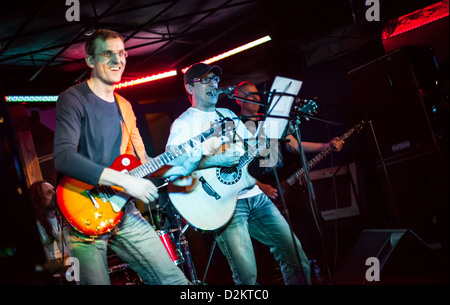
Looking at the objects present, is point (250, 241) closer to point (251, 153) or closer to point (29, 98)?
point (251, 153)

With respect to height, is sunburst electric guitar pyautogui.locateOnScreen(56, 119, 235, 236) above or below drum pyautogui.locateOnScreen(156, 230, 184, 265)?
above

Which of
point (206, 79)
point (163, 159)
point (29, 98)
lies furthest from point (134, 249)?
point (29, 98)

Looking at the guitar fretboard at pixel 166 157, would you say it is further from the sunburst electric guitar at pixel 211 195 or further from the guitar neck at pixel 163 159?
the sunburst electric guitar at pixel 211 195

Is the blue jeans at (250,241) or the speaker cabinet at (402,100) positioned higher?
the speaker cabinet at (402,100)

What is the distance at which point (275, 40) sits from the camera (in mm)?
6781

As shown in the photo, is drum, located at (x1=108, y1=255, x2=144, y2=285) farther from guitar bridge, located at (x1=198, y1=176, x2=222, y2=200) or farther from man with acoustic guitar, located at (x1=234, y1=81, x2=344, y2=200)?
guitar bridge, located at (x1=198, y1=176, x2=222, y2=200)

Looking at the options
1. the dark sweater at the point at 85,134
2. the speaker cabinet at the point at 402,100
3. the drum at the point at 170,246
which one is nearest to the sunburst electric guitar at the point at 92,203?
the dark sweater at the point at 85,134

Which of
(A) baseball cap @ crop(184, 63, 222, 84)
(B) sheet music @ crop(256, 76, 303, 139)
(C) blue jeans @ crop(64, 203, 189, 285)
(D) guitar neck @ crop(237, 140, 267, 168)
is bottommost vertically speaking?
(C) blue jeans @ crop(64, 203, 189, 285)

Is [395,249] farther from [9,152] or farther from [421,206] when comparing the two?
[9,152]

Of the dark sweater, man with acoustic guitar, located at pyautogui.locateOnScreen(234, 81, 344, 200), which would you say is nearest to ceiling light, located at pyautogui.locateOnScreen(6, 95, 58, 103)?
man with acoustic guitar, located at pyautogui.locateOnScreen(234, 81, 344, 200)

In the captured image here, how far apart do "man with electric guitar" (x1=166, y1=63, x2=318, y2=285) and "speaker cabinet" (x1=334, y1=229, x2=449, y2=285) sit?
1.10m

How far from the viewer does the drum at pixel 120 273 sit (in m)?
5.28

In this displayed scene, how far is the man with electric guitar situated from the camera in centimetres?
321

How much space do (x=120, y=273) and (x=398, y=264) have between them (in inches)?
145
